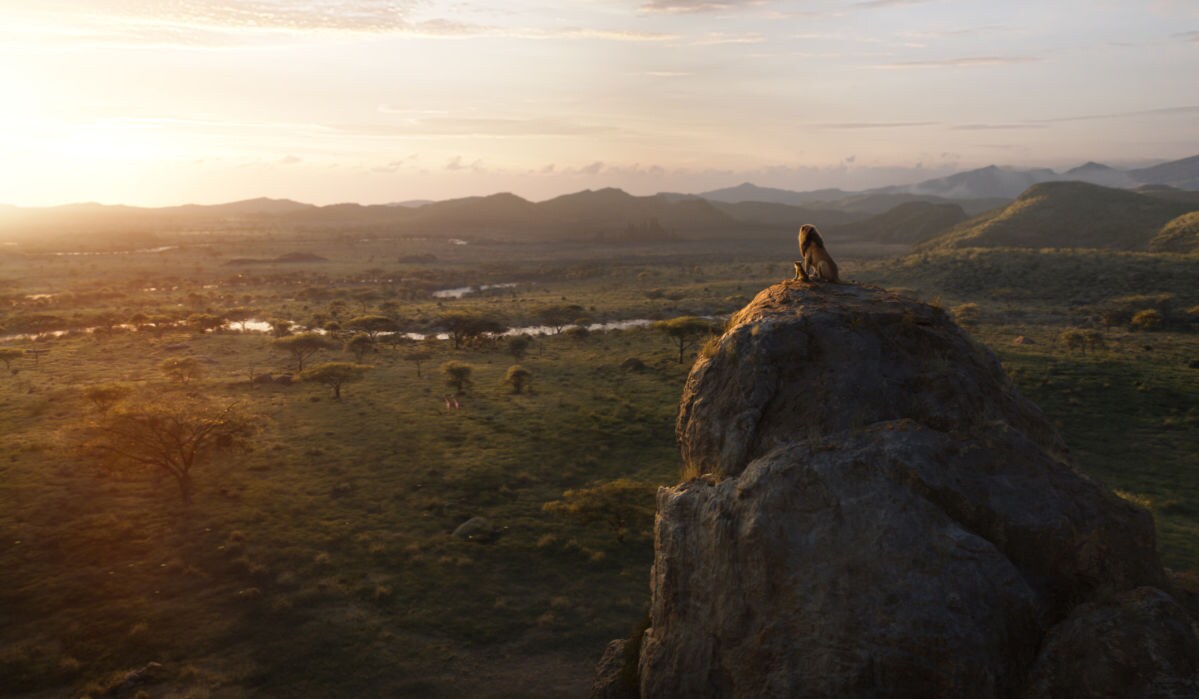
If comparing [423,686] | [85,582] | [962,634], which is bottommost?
[423,686]

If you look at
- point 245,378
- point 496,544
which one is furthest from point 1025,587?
point 245,378

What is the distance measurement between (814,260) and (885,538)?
6182 millimetres

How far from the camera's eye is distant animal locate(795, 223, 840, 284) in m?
13.7

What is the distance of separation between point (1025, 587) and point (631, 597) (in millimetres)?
15907

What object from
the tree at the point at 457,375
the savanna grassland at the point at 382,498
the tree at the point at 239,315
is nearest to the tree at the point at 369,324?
the savanna grassland at the point at 382,498

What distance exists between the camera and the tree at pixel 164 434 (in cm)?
2897

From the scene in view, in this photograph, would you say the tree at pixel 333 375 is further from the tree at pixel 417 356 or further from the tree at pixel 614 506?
the tree at pixel 614 506

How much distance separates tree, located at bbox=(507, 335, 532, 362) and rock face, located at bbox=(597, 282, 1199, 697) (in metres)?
49.5

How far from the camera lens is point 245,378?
51.6 metres

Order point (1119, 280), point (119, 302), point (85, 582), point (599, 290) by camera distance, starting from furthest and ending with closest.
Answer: point (599, 290) → point (119, 302) → point (1119, 280) → point (85, 582)

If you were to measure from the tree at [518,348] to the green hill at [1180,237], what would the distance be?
108823mm

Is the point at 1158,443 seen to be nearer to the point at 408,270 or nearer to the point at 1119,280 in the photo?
the point at 1119,280

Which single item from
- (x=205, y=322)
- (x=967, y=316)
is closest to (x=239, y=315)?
(x=205, y=322)

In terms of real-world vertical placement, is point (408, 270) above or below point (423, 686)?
above
